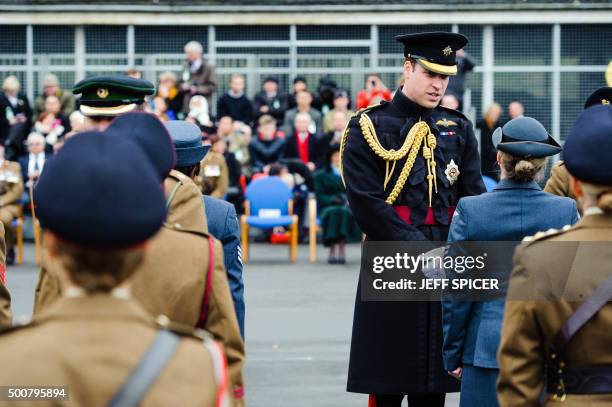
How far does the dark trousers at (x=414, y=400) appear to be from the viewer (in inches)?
306

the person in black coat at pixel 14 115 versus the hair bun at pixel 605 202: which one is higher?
the hair bun at pixel 605 202

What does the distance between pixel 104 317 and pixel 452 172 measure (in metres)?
4.72

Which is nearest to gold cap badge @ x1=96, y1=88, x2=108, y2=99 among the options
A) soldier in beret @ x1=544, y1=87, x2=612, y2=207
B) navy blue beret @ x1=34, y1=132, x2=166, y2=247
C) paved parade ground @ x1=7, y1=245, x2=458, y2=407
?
soldier in beret @ x1=544, y1=87, x2=612, y2=207

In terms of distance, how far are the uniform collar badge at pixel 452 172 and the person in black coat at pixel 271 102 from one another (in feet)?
54.9

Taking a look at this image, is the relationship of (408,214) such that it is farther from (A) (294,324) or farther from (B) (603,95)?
(A) (294,324)

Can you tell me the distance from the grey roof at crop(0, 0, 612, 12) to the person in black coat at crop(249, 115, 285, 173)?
5.57 m

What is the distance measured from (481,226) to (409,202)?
49.9 inches

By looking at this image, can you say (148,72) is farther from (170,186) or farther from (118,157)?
(118,157)

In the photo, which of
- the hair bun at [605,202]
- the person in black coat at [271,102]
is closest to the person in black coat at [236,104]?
the person in black coat at [271,102]

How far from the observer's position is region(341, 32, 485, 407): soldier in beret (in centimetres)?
770

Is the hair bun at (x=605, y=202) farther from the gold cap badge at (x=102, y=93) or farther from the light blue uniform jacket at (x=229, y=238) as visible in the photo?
the gold cap badge at (x=102, y=93)

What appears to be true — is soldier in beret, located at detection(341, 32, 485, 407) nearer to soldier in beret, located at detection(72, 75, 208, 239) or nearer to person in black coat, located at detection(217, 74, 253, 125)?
soldier in beret, located at detection(72, 75, 208, 239)

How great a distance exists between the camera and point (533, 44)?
28.2 m

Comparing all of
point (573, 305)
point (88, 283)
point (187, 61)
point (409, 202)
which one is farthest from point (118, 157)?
point (187, 61)
